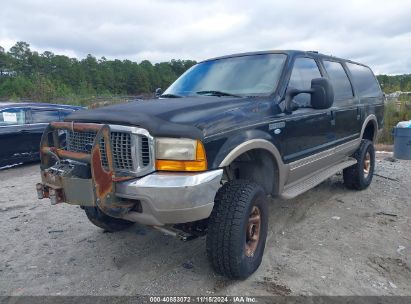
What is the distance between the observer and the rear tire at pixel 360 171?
547cm

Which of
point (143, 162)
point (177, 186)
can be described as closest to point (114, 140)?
point (143, 162)

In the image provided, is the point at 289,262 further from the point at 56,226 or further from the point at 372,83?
the point at 372,83

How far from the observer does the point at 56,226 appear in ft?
14.5

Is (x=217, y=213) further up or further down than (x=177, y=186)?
further down

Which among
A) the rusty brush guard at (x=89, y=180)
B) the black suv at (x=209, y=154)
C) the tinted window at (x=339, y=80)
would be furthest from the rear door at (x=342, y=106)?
the rusty brush guard at (x=89, y=180)

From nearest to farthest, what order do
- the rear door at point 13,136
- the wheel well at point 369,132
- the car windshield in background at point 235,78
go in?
the car windshield in background at point 235,78 < the wheel well at point 369,132 < the rear door at point 13,136

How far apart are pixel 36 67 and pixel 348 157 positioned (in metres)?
64.4

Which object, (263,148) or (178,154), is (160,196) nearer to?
(178,154)

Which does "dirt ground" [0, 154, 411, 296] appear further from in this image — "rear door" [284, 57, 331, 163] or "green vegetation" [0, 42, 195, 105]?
"green vegetation" [0, 42, 195, 105]

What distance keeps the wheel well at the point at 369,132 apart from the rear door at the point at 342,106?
654mm

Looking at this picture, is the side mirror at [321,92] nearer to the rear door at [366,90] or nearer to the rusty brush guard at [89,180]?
the rusty brush guard at [89,180]

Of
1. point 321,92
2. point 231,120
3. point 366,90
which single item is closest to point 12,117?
point 231,120

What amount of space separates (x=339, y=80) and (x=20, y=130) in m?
6.46

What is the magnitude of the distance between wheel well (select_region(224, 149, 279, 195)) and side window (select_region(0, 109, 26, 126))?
613 centimetres
